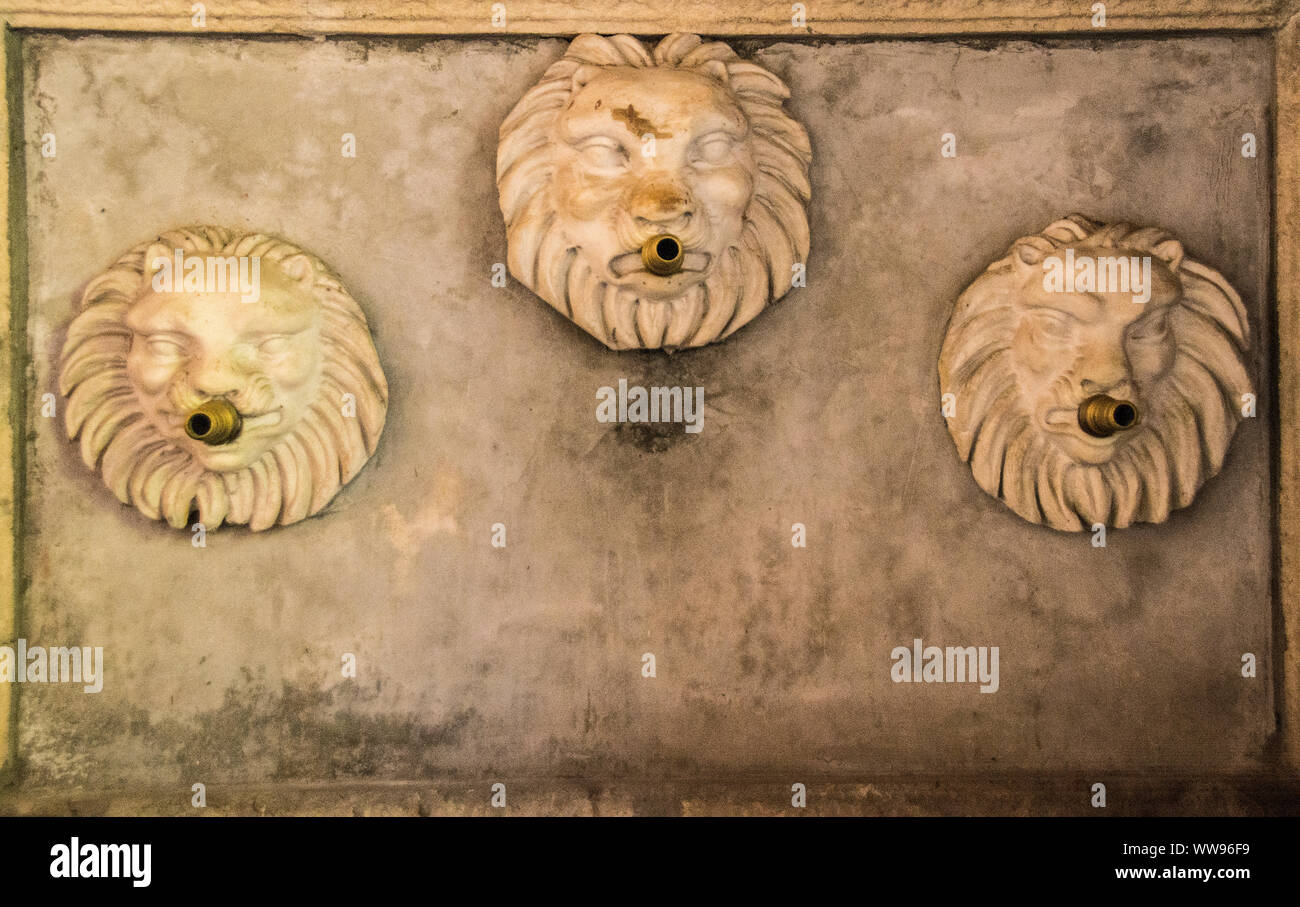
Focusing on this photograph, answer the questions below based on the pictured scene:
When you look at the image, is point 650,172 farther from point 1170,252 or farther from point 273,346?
point 1170,252

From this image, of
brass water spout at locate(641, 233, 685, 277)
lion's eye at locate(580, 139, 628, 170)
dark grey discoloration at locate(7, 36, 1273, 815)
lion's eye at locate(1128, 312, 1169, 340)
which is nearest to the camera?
brass water spout at locate(641, 233, 685, 277)

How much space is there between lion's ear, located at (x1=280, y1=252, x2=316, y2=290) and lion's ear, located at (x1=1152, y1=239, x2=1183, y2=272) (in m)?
2.53

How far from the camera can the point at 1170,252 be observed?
2506 millimetres

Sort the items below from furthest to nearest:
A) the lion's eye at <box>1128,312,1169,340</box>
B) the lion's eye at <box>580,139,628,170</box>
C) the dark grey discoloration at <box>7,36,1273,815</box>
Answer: the dark grey discoloration at <box>7,36,1273,815</box>
the lion's eye at <box>1128,312,1169,340</box>
the lion's eye at <box>580,139,628,170</box>

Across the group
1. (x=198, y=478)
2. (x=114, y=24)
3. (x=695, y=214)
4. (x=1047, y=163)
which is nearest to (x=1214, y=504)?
(x=1047, y=163)

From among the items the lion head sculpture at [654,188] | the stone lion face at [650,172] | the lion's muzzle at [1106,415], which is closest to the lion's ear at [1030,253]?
the lion's muzzle at [1106,415]

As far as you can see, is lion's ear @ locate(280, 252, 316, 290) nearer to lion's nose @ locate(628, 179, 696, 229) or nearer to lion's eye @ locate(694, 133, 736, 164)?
lion's nose @ locate(628, 179, 696, 229)

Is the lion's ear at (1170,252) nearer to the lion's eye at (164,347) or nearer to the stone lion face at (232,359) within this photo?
the stone lion face at (232,359)

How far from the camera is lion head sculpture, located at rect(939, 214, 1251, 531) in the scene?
98.2 inches

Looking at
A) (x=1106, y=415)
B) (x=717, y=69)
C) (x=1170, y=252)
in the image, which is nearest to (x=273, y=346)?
(x=717, y=69)

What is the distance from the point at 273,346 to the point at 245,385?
14 cm

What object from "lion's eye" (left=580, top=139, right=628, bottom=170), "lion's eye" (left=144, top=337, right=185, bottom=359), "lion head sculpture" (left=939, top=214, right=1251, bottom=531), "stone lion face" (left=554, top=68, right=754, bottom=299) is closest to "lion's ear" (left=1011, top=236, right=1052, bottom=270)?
"lion head sculpture" (left=939, top=214, right=1251, bottom=531)

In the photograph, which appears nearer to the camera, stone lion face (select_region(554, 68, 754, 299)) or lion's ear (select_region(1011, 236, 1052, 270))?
stone lion face (select_region(554, 68, 754, 299))

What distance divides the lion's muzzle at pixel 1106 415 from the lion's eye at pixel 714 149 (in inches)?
49.1
